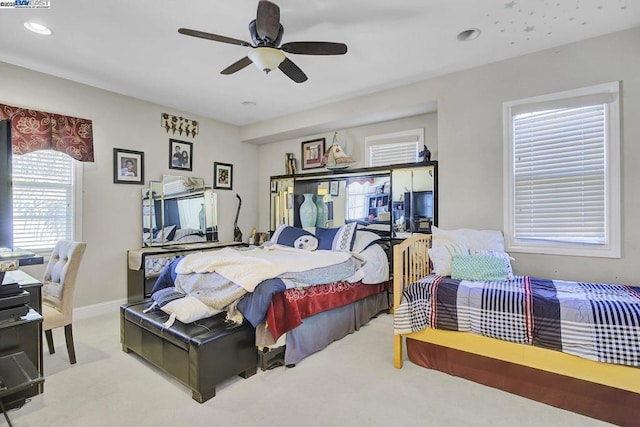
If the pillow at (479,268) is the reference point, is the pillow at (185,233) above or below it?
above

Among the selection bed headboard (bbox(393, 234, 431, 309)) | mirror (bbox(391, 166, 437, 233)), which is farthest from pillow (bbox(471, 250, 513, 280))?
mirror (bbox(391, 166, 437, 233))

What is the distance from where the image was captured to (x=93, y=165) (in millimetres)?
3779

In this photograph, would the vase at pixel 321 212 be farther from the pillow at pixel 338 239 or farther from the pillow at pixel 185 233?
the pillow at pixel 185 233

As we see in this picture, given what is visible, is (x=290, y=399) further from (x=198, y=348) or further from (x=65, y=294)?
(x=65, y=294)

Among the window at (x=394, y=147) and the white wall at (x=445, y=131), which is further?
the window at (x=394, y=147)

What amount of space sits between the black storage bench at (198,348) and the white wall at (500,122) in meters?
2.39

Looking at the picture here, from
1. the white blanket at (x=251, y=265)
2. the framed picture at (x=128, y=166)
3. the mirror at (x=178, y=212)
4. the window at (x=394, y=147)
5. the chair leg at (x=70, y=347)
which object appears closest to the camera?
the white blanket at (x=251, y=265)

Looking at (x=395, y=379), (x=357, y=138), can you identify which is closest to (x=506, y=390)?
(x=395, y=379)

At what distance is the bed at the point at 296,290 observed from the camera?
7.80 ft

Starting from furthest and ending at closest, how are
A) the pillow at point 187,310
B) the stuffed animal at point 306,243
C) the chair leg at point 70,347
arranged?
1. the stuffed animal at point 306,243
2. the chair leg at point 70,347
3. the pillow at point 187,310

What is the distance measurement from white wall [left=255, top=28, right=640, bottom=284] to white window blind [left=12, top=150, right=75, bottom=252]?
12.0 ft

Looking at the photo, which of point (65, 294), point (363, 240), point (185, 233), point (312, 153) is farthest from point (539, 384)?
point (185, 233)

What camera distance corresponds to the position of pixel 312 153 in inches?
201

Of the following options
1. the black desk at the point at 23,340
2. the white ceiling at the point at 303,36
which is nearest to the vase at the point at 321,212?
the white ceiling at the point at 303,36
